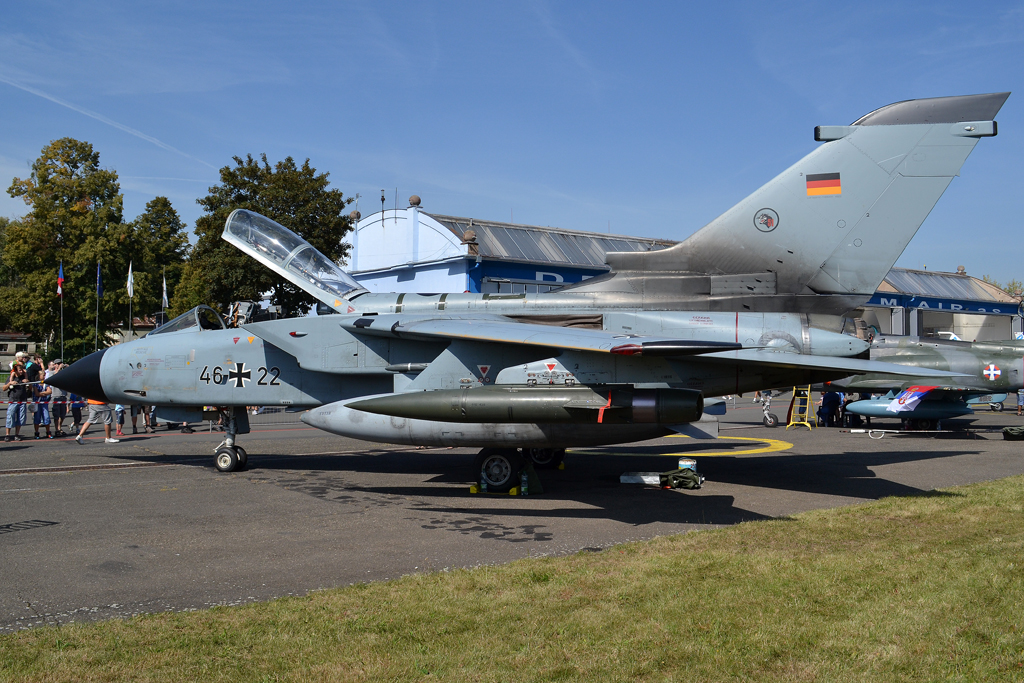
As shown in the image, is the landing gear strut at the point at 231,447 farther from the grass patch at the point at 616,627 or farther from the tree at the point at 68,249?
the tree at the point at 68,249

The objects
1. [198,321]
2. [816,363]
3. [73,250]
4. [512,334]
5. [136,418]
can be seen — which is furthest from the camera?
[73,250]

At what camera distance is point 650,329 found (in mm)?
10180

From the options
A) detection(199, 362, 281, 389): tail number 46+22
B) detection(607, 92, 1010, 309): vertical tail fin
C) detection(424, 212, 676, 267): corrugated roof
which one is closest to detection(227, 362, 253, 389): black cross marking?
detection(199, 362, 281, 389): tail number 46+22

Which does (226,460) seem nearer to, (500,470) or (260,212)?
(500,470)

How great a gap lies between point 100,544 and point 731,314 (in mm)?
8164

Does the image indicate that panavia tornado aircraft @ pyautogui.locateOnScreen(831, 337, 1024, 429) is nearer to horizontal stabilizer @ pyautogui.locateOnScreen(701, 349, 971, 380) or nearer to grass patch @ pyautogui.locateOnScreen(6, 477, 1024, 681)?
horizontal stabilizer @ pyautogui.locateOnScreen(701, 349, 971, 380)

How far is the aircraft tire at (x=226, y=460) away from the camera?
12.1 m


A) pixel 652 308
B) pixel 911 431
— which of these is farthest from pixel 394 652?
pixel 911 431

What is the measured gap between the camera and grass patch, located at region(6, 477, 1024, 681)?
4148 mm

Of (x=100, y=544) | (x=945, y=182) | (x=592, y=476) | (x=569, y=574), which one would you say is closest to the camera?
(x=569, y=574)

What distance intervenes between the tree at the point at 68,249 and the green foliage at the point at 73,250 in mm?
49

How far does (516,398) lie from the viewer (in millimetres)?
8789

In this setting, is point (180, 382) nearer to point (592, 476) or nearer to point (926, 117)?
point (592, 476)

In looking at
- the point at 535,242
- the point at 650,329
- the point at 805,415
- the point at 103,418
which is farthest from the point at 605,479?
the point at 535,242
